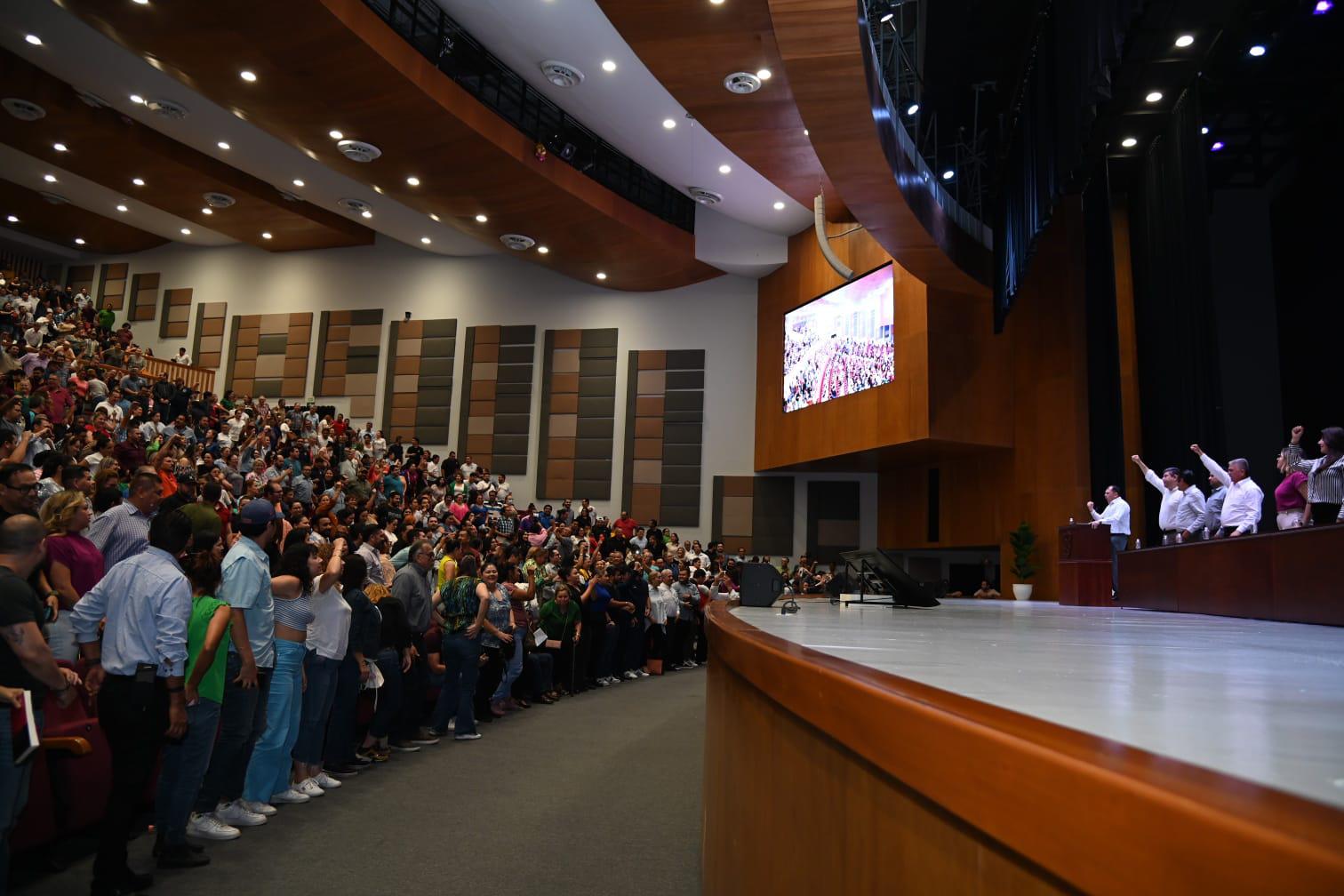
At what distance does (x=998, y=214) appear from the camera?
41.1 ft

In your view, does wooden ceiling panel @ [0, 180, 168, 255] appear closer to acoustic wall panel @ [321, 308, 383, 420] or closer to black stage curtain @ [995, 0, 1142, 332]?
acoustic wall panel @ [321, 308, 383, 420]

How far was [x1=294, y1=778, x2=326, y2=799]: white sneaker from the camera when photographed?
458 cm

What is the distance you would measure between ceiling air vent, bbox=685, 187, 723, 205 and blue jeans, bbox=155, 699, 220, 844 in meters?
14.4

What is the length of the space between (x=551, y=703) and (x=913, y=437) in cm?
789

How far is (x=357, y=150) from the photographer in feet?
44.8

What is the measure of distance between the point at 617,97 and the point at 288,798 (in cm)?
1220

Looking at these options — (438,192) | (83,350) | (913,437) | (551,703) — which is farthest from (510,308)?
(551,703)

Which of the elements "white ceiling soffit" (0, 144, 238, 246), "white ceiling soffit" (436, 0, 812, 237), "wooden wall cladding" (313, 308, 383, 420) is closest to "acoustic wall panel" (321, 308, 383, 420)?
"wooden wall cladding" (313, 308, 383, 420)

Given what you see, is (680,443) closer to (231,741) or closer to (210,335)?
(210,335)

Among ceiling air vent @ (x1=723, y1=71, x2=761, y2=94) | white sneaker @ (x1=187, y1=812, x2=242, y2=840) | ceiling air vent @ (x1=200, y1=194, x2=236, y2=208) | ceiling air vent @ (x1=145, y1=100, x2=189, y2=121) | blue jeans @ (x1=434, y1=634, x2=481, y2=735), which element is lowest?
white sneaker @ (x1=187, y1=812, x2=242, y2=840)

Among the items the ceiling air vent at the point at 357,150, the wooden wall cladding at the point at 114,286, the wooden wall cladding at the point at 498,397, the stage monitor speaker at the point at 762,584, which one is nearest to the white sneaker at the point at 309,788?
the stage monitor speaker at the point at 762,584

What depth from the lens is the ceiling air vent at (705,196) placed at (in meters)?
16.5

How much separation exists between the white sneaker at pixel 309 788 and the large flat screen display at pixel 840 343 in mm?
11610

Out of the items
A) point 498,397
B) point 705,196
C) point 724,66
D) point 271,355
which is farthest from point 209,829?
point 271,355
